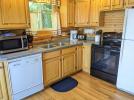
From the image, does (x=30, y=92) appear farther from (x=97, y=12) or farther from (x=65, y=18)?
(x=97, y=12)

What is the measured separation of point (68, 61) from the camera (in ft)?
10.5

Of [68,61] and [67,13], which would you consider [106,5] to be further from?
[68,61]

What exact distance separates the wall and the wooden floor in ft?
4.67

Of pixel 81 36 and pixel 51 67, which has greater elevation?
pixel 81 36

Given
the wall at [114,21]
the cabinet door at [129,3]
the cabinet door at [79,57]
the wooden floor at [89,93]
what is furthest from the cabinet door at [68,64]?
Answer: the cabinet door at [129,3]

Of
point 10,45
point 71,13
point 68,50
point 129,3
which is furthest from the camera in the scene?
point 71,13

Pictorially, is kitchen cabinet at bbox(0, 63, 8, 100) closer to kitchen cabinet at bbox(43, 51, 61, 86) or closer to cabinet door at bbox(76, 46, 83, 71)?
kitchen cabinet at bbox(43, 51, 61, 86)

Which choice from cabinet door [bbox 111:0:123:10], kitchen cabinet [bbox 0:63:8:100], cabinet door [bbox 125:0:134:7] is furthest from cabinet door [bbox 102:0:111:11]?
kitchen cabinet [bbox 0:63:8:100]

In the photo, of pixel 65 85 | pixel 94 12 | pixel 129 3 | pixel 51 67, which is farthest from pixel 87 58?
pixel 129 3

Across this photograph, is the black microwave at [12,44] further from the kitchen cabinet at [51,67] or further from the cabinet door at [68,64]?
the cabinet door at [68,64]

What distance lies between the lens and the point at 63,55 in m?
3.02

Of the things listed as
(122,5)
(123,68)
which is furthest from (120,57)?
(122,5)

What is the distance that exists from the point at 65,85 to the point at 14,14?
6.22 feet

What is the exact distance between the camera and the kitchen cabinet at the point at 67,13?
140 inches
